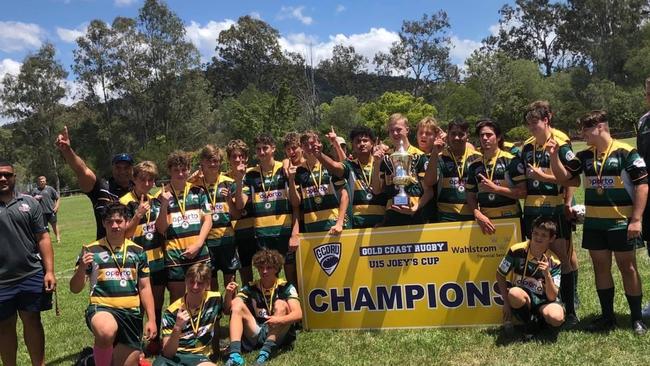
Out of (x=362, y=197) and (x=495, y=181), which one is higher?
(x=495, y=181)

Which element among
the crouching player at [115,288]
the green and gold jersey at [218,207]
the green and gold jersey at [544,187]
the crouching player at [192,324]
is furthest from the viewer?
the green and gold jersey at [218,207]

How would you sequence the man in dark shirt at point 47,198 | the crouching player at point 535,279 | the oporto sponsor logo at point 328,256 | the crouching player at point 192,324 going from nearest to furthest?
1. the crouching player at point 192,324
2. the crouching player at point 535,279
3. the oporto sponsor logo at point 328,256
4. the man in dark shirt at point 47,198

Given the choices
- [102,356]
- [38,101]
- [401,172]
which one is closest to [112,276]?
[102,356]

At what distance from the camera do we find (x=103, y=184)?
5.88m

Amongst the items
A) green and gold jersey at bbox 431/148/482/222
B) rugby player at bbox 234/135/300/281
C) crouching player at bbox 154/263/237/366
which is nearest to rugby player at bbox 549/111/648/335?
green and gold jersey at bbox 431/148/482/222

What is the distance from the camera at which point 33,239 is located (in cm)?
512

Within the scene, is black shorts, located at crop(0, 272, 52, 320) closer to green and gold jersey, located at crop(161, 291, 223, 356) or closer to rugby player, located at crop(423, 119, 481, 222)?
green and gold jersey, located at crop(161, 291, 223, 356)

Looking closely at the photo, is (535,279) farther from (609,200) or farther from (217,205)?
(217,205)

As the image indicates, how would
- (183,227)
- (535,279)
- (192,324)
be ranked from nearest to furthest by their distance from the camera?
(192,324) → (535,279) → (183,227)

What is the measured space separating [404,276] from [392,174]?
1.14 meters

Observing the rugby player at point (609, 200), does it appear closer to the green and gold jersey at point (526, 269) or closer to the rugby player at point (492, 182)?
the green and gold jersey at point (526, 269)

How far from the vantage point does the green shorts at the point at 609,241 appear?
16.3ft

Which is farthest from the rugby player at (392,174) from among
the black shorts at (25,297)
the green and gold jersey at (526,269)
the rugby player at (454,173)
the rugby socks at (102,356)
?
the black shorts at (25,297)

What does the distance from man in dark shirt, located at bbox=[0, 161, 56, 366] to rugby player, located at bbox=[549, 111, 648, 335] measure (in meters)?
4.98
